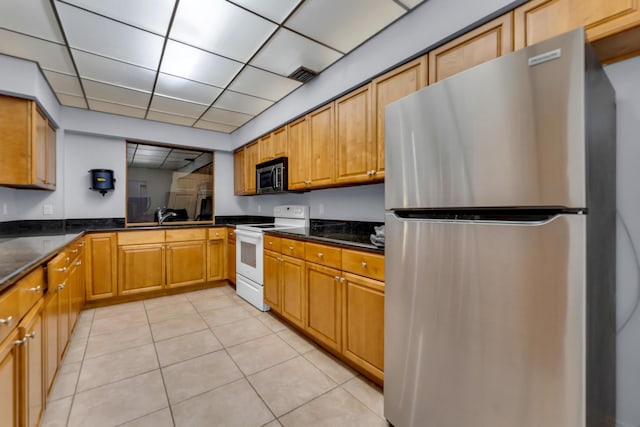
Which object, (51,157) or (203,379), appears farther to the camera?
(51,157)

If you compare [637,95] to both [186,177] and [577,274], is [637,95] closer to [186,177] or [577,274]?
[577,274]

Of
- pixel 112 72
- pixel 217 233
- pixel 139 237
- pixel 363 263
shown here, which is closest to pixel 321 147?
pixel 363 263

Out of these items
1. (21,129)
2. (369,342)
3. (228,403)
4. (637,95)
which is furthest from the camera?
(21,129)

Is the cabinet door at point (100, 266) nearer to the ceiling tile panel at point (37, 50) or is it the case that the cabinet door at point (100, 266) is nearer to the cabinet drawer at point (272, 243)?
the ceiling tile panel at point (37, 50)

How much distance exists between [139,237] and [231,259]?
3.81 feet

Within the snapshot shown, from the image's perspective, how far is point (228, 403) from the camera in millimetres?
1683

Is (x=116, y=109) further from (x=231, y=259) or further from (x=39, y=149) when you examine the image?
(x=231, y=259)

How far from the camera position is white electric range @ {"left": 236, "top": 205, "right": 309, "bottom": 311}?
3.12 meters

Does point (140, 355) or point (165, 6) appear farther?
point (140, 355)

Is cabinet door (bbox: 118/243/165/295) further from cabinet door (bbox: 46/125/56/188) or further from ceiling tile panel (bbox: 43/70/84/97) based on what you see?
ceiling tile panel (bbox: 43/70/84/97)

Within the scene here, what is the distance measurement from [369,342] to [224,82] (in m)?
2.67

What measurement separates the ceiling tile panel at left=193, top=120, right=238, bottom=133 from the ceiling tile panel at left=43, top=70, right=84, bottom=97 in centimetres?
132

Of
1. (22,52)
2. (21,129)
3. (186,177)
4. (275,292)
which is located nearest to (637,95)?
(275,292)

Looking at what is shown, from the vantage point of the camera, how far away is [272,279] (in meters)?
2.88
